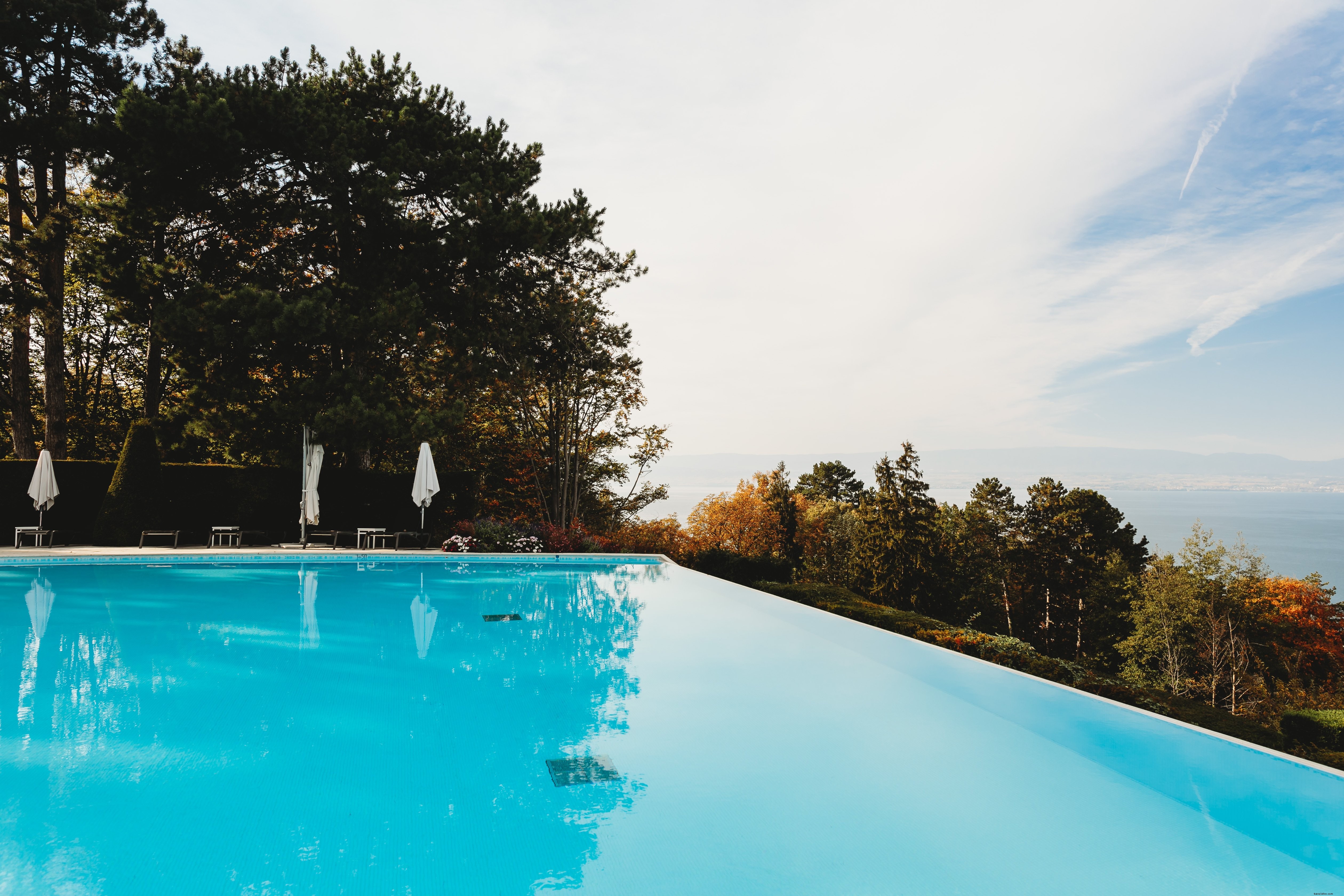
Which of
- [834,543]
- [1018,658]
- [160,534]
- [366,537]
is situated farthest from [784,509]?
[1018,658]

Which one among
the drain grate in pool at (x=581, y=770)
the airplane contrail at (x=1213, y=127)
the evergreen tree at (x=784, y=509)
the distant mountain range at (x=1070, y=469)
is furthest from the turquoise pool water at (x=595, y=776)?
the distant mountain range at (x=1070, y=469)

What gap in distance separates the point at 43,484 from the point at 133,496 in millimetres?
1216

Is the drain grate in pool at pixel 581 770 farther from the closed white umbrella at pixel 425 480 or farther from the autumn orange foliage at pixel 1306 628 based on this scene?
the autumn orange foliage at pixel 1306 628

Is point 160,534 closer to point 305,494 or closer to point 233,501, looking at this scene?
point 233,501

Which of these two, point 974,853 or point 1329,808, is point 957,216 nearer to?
point 1329,808

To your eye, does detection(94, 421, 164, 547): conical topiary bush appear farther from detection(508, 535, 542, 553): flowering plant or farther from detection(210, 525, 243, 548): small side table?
detection(508, 535, 542, 553): flowering plant

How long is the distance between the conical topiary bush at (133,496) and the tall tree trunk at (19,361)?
382 cm

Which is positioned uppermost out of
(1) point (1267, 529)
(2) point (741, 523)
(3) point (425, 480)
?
(3) point (425, 480)

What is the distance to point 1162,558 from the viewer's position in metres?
34.5

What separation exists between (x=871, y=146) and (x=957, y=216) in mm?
3025

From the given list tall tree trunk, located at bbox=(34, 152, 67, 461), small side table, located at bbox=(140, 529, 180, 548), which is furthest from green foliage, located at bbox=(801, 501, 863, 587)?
tall tree trunk, located at bbox=(34, 152, 67, 461)

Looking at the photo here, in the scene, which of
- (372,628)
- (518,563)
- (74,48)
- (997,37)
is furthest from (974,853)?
(74,48)

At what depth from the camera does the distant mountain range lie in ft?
161

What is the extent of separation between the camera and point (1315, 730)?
17.6 feet
